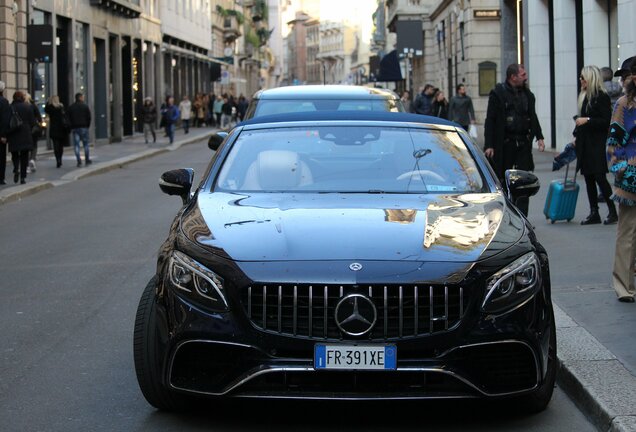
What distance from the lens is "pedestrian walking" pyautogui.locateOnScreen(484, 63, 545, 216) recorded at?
516 inches

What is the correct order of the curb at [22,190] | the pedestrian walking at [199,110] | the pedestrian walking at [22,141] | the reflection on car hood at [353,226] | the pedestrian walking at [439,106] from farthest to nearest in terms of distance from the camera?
the pedestrian walking at [199,110]
the pedestrian walking at [439,106]
the pedestrian walking at [22,141]
the curb at [22,190]
the reflection on car hood at [353,226]

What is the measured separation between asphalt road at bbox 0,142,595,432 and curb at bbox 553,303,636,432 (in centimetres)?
9

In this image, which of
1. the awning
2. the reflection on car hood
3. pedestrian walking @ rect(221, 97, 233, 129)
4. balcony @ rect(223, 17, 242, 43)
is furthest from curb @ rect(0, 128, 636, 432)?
balcony @ rect(223, 17, 242, 43)

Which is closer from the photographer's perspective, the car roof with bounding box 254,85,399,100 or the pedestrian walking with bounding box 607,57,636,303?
the pedestrian walking with bounding box 607,57,636,303

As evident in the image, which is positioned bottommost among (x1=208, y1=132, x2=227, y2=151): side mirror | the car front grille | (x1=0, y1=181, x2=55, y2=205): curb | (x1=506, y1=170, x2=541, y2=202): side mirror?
the car front grille

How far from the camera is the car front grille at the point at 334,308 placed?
5.14 m

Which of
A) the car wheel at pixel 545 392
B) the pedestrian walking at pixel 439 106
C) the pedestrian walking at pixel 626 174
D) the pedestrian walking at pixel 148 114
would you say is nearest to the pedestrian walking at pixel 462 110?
the pedestrian walking at pixel 439 106

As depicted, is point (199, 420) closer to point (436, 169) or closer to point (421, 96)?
point (436, 169)

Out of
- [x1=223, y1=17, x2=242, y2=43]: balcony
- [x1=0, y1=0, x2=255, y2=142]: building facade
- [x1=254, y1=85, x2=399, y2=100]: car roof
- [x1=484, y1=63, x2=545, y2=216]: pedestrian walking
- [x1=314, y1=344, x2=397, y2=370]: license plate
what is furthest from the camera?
[x1=223, y1=17, x2=242, y2=43]: balcony

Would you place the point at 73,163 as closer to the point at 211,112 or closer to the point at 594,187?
the point at 594,187

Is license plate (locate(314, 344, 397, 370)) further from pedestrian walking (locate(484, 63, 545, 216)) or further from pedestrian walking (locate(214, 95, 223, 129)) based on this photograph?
pedestrian walking (locate(214, 95, 223, 129))

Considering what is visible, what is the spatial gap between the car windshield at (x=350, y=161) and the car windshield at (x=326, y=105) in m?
5.23

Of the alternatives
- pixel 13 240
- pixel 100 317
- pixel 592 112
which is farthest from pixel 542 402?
pixel 13 240

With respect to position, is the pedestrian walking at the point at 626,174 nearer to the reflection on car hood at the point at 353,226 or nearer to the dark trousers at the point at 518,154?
the reflection on car hood at the point at 353,226
